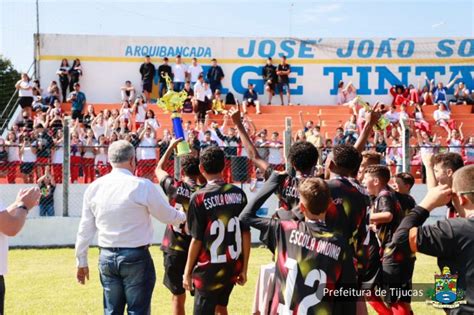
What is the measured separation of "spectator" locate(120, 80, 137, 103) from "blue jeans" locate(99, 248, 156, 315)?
19536 mm

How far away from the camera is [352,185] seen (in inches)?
206

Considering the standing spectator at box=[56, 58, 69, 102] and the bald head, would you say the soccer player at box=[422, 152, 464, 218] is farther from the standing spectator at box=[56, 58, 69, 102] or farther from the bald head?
the standing spectator at box=[56, 58, 69, 102]

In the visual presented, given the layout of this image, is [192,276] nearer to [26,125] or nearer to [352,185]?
[352,185]

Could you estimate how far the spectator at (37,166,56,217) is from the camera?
46.7ft

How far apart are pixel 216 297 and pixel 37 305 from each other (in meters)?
3.72


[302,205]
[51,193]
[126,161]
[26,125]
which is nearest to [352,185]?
[302,205]

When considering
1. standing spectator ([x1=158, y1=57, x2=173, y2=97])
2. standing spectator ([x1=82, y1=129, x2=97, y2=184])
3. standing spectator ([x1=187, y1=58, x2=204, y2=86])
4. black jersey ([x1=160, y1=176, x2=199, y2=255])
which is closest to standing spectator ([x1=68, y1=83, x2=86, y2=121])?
standing spectator ([x1=158, y1=57, x2=173, y2=97])

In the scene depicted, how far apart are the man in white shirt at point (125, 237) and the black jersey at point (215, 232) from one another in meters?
0.24

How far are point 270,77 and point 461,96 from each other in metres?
8.03

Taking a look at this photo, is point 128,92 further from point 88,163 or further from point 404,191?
point 404,191

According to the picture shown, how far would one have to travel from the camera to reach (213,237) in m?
5.78

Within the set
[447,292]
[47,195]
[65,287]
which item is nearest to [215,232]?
[447,292]

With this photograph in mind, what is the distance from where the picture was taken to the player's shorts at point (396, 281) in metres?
6.52

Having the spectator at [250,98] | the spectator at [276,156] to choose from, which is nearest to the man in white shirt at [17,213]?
the spectator at [276,156]
